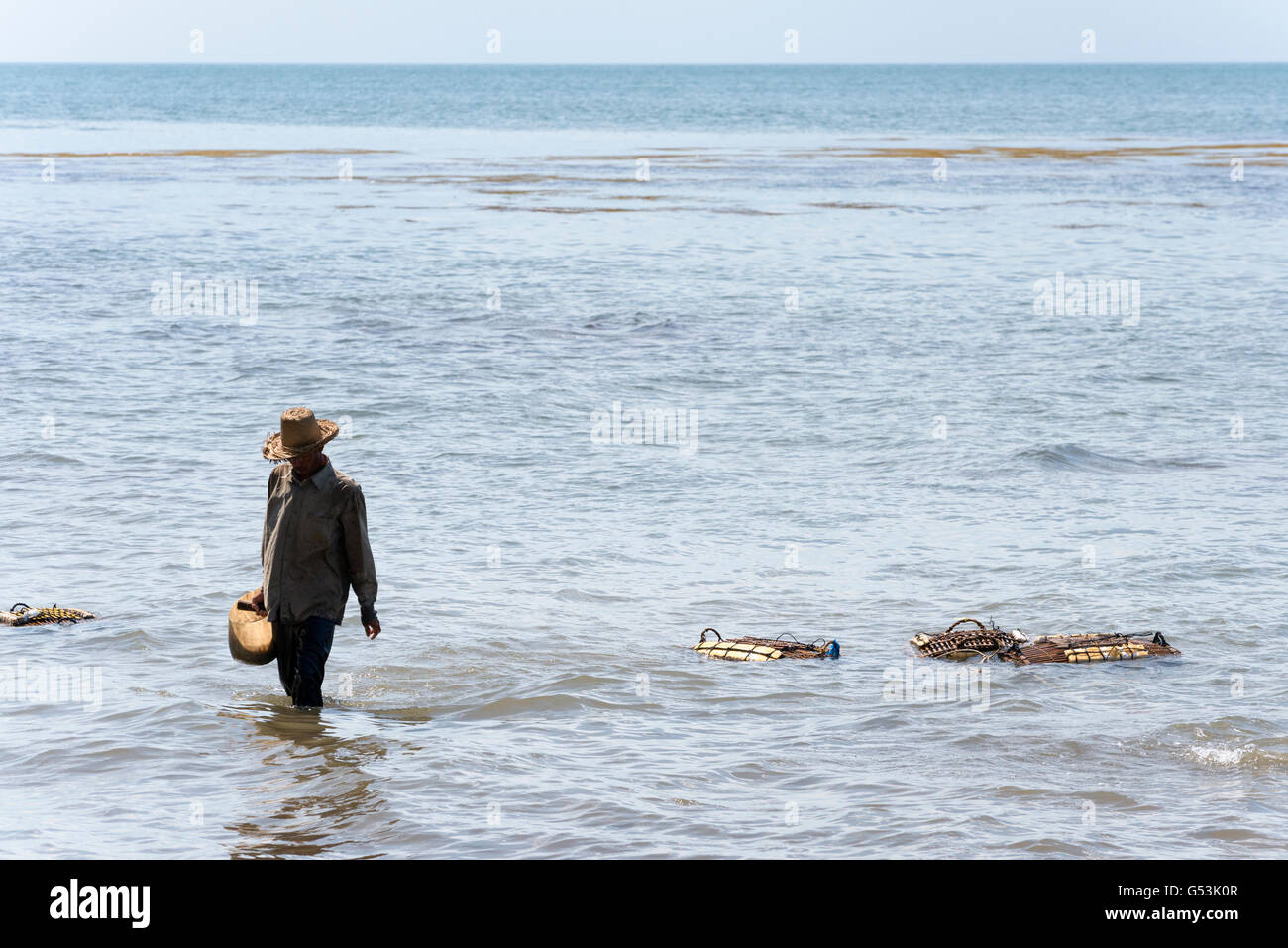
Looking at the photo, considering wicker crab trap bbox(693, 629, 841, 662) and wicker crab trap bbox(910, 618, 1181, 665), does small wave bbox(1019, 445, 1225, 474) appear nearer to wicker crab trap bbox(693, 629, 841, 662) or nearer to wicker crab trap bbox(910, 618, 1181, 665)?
wicker crab trap bbox(910, 618, 1181, 665)

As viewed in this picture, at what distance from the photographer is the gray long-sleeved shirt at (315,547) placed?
313 inches

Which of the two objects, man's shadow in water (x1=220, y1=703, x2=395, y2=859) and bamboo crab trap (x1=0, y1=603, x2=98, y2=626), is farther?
bamboo crab trap (x1=0, y1=603, x2=98, y2=626)

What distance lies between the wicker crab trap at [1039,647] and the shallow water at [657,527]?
0.17 metres

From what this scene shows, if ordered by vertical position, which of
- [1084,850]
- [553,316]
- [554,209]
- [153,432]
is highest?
[554,209]

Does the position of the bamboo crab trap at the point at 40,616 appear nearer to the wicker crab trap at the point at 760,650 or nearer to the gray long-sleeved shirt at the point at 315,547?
the gray long-sleeved shirt at the point at 315,547

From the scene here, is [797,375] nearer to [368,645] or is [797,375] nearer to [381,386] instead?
[381,386]

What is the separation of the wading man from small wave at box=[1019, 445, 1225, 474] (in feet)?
33.3

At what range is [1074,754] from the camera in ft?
26.9

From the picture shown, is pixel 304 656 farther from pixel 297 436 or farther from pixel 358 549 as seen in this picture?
pixel 297 436

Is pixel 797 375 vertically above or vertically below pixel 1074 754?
above

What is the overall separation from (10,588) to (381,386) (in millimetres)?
9050

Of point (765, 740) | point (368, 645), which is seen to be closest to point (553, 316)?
point (368, 645)

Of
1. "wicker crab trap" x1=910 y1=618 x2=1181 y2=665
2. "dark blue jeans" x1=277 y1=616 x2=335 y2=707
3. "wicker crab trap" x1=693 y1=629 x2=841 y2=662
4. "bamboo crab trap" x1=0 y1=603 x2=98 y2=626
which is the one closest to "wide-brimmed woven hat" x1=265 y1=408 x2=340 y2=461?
"dark blue jeans" x1=277 y1=616 x2=335 y2=707

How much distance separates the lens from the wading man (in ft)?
26.0
